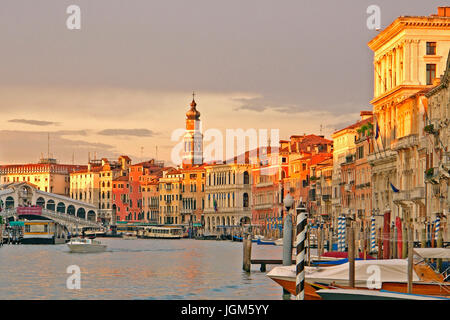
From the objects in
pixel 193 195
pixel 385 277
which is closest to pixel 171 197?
pixel 193 195

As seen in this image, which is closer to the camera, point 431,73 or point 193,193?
point 431,73

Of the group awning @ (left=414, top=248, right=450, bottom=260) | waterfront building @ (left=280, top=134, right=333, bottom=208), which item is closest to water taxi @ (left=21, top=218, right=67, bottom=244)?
waterfront building @ (left=280, top=134, right=333, bottom=208)

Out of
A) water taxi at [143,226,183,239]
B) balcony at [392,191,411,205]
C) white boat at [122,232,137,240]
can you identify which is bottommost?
white boat at [122,232,137,240]

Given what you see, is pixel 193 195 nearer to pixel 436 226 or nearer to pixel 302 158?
pixel 302 158

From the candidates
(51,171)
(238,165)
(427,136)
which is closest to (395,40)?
(427,136)

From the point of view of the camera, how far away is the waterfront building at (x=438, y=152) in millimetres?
36750

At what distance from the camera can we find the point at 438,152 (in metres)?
38.6

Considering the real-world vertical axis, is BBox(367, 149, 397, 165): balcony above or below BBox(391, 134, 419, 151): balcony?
below

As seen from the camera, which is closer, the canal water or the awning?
the awning

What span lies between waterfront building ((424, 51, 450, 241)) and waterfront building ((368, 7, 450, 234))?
1617 mm

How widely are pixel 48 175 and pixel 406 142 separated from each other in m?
115

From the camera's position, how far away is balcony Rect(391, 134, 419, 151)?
43.3m

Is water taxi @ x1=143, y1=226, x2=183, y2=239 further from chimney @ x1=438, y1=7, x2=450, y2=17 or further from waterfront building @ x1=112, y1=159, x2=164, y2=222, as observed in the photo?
chimney @ x1=438, y1=7, x2=450, y2=17

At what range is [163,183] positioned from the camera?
422ft
